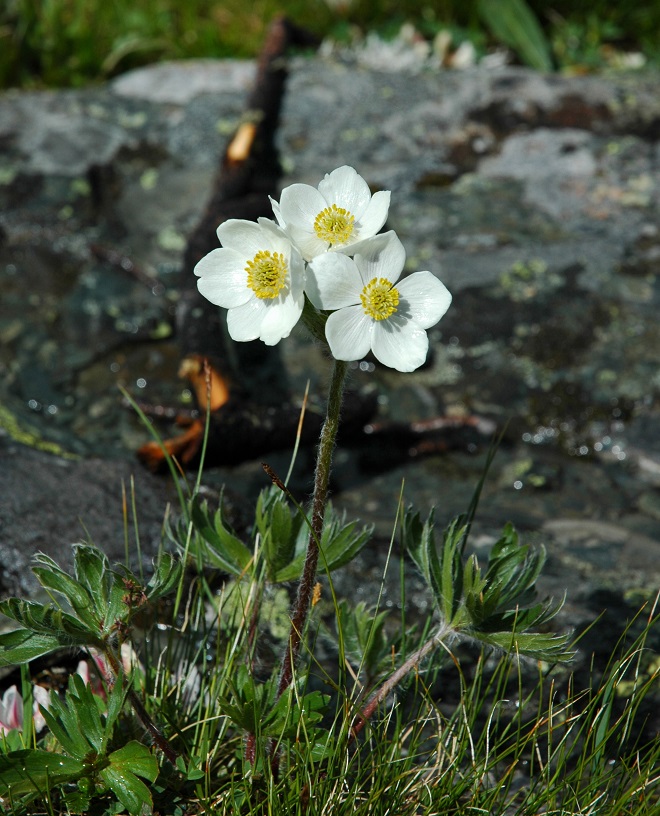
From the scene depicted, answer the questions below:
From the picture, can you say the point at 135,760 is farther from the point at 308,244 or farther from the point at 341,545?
the point at 308,244

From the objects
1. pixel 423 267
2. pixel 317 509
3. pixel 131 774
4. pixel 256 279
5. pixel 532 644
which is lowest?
pixel 423 267

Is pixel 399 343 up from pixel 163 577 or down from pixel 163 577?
up

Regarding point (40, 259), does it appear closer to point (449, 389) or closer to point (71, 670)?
point (449, 389)

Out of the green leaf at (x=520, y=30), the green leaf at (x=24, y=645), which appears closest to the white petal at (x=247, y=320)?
the green leaf at (x=24, y=645)

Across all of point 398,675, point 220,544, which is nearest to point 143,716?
point 220,544

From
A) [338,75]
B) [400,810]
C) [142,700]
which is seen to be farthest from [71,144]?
[400,810]
